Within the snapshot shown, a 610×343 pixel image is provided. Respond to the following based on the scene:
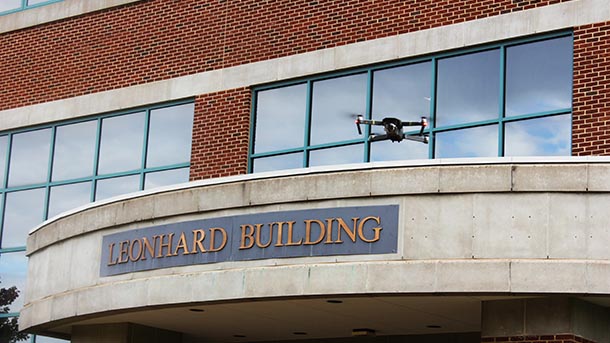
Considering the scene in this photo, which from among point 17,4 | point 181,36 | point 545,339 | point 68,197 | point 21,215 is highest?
point 17,4

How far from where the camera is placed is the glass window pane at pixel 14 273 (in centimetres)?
2572

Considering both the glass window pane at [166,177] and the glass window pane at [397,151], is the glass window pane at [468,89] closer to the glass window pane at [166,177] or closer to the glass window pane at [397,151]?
the glass window pane at [397,151]

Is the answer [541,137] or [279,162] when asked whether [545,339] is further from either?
[279,162]

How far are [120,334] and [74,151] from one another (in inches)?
224

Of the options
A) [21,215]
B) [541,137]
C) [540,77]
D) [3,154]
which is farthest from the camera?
[3,154]

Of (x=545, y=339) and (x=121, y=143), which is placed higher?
(x=121, y=143)

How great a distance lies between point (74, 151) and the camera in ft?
85.5

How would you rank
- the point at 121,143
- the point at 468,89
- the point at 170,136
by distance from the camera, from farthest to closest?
the point at 121,143
the point at 170,136
the point at 468,89

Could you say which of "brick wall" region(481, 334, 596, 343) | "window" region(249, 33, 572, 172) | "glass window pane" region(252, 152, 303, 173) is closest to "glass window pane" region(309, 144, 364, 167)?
"window" region(249, 33, 572, 172)

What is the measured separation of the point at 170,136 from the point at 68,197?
2.69 meters

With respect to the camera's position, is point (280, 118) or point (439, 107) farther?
point (280, 118)

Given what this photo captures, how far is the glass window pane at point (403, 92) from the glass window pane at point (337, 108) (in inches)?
12.6

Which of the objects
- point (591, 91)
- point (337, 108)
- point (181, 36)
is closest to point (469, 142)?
point (591, 91)

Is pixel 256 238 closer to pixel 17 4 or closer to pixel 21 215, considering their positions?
pixel 21 215
